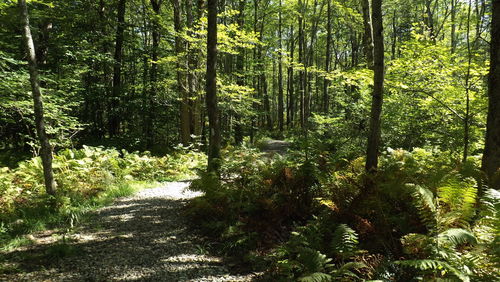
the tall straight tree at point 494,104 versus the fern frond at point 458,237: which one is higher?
the tall straight tree at point 494,104

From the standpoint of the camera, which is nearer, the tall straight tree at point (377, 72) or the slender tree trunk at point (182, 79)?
the tall straight tree at point (377, 72)

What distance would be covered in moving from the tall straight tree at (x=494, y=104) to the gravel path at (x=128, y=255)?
4045mm

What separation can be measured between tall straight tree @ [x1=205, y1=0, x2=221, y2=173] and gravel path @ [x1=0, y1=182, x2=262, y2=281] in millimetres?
1830

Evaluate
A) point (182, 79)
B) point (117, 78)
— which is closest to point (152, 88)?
point (117, 78)

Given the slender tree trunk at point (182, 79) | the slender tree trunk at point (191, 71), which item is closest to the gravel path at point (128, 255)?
the slender tree trunk at point (191, 71)

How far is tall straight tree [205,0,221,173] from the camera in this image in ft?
25.4

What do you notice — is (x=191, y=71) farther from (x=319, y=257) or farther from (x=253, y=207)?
(x=319, y=257)

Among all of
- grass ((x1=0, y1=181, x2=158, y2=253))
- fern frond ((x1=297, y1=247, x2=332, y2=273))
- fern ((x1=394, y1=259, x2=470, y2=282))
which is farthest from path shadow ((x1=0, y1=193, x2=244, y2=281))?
fern ((x1=394, y1=259, x2=470, y2=282))

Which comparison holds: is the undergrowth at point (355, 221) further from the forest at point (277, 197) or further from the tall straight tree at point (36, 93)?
the tall straight tree at point (36, 93)

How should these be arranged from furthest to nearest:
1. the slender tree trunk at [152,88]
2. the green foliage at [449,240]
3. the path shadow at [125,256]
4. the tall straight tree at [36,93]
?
the slender tree trunk at [152,88] < the tall straight tree at [36,93] < the path shadow at [125,256] < the green foliage at [449,240]

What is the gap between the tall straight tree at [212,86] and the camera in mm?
7754

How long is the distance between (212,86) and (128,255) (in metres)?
4.76

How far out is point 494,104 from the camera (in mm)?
4250

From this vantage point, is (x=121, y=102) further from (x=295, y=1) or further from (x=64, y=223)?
(x=295, y=1)
